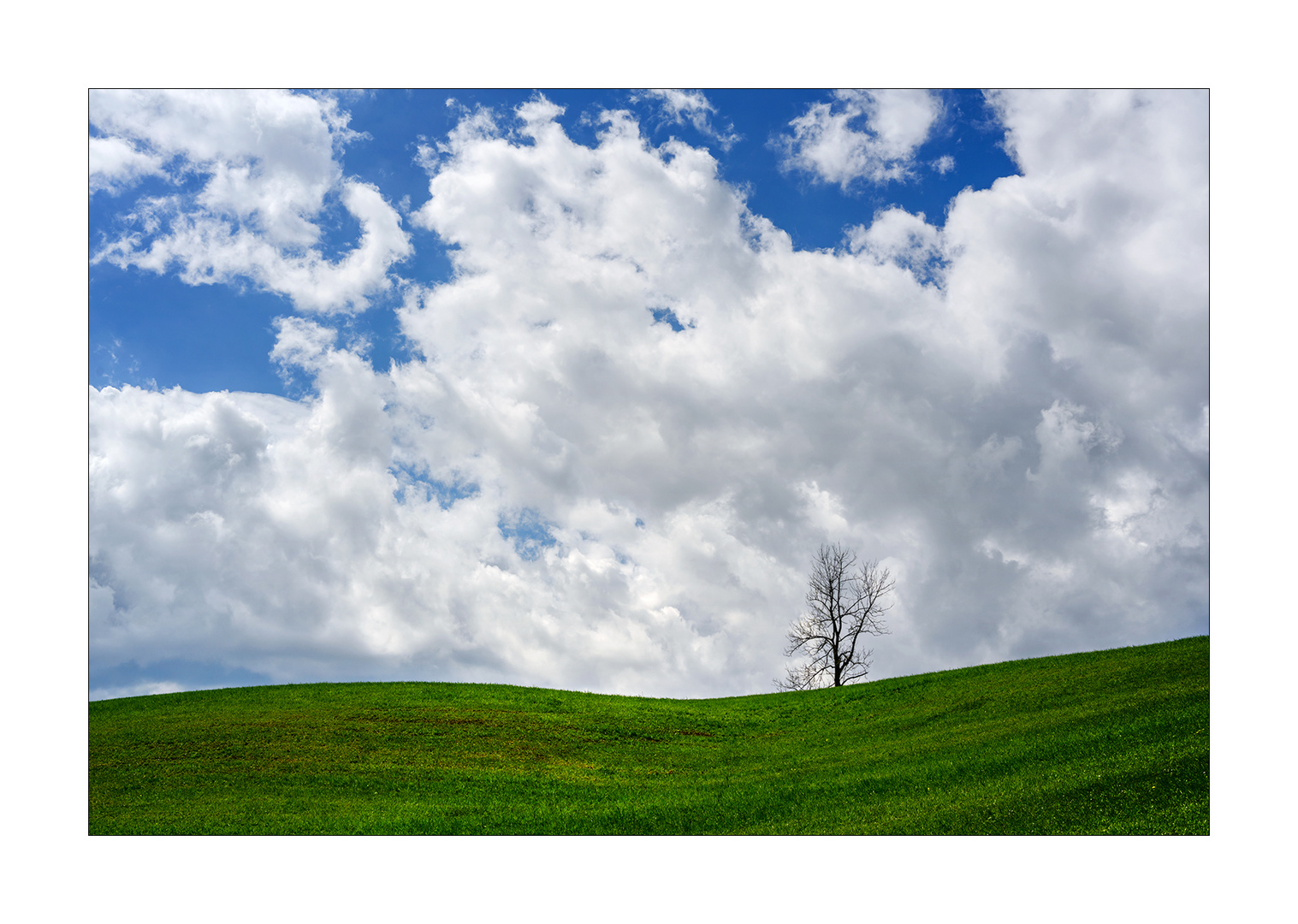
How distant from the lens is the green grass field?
19.1 meters

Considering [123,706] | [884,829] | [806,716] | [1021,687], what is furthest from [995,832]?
[123,706]

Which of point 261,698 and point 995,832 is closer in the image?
point 995,832

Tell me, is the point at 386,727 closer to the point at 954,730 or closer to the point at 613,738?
the point at 613,738

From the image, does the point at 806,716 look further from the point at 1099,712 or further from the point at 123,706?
the point at 123,706

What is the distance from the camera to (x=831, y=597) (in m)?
50.8

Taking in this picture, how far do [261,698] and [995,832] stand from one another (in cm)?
3572

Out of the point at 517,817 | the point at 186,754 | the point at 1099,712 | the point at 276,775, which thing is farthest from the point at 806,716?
the point at 186,754

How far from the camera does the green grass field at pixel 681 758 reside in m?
→ 19.1

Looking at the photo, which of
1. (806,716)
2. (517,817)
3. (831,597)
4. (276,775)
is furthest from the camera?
(831,597)

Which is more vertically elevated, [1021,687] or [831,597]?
[831,597]

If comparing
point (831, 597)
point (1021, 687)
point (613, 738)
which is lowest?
point (613, 738)

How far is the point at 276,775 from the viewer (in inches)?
1020

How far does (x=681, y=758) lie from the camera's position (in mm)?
30359

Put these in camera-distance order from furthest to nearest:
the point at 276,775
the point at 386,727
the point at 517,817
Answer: the point at 386,727 < the point at 276,775 < the point at 517,817
